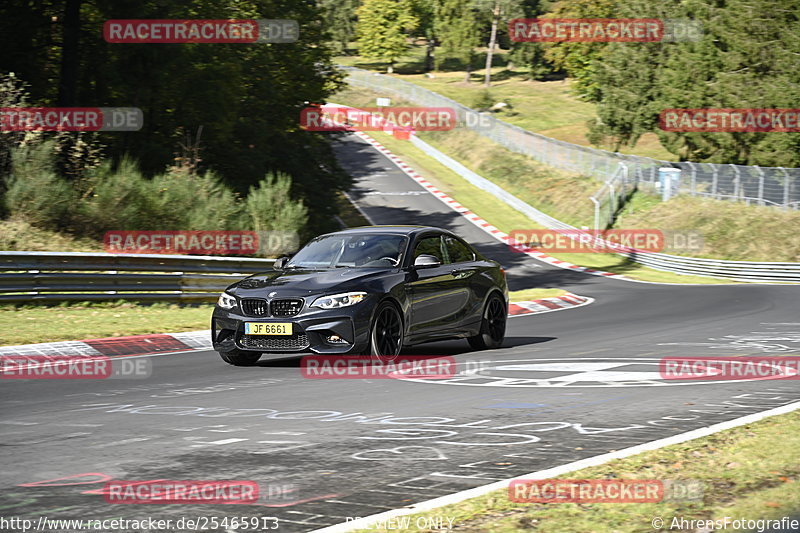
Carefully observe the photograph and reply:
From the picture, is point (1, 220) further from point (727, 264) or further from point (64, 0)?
point (727, 264)

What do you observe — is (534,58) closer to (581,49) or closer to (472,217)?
(581,49)

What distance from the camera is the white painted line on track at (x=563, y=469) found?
486 centimetres

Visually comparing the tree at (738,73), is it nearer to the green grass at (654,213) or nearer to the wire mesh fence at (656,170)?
the wire mesh fence at (656,170)

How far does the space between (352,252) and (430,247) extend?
3.70 feet

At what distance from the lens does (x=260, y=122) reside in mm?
37656

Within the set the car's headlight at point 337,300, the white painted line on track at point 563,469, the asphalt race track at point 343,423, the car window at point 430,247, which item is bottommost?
the asphalt race track at point 343,423

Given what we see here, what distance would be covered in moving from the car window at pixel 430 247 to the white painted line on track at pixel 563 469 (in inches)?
220

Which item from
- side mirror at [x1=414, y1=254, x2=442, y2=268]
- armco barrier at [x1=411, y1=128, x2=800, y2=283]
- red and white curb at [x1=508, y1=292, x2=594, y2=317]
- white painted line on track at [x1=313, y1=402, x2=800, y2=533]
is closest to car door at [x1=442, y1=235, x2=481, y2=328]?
side mirror at [x1=414, y1=254, x2=442, y2=268]

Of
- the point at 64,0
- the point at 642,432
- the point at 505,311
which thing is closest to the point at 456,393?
the point at 642,432

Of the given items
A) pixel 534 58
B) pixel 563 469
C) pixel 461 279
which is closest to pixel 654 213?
pixel 461 279

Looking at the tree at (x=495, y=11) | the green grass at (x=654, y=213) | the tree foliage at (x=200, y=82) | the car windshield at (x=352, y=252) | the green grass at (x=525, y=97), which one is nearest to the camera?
the car windshield at (x=352, y=252)

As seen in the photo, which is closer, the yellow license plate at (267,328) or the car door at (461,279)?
the yellow license plate at (267,328)

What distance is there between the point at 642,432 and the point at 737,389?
2.69 meters

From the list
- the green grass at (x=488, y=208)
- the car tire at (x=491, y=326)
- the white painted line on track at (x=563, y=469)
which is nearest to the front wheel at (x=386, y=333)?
the car tire at (x=491, y=326)
